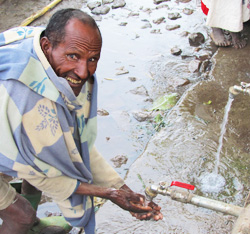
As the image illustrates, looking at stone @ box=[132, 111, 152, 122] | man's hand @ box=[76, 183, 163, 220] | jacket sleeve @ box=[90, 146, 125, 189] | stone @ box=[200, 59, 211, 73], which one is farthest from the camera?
stone @ box=[200, 59, 211, 73]

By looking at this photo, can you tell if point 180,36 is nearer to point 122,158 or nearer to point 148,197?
point 122,158

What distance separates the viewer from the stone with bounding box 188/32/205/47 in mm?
4395

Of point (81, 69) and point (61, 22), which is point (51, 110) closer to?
point (81, 69)

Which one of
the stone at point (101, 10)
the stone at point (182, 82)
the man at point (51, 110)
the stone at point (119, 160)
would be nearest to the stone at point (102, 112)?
the stone at point (119, 160)

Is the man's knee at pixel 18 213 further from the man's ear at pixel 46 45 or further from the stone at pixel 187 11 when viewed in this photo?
the stone at pixel 187 11

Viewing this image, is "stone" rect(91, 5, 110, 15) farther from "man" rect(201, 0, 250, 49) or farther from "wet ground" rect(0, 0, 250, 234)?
"man" rect(201, 0, 250, 49)

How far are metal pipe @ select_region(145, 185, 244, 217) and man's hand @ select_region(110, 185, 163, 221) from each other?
0.09m

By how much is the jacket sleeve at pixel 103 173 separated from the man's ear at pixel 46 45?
738 mm

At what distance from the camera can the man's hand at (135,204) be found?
6.20 feet

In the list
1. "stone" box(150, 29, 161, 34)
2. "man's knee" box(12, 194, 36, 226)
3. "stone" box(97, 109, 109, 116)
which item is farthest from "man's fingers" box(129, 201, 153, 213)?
"stone" box(150, 29, 161, 34)

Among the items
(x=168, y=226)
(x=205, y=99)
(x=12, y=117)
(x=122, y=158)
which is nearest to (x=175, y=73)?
(x=205, y=99)

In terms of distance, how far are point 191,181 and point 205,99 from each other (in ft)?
3.46

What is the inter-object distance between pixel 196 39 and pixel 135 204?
118 inches

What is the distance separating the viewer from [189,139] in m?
2.90
